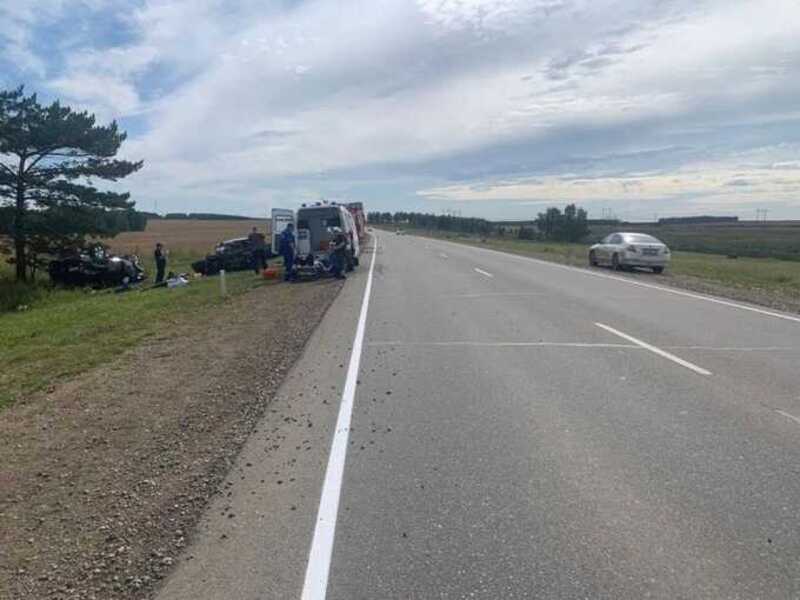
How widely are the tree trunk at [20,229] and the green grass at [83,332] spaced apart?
6268 mm

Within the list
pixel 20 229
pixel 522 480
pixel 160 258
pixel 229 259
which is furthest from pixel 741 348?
pixel 20 229

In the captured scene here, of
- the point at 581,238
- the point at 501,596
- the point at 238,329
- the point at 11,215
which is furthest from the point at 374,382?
the point at 581,238

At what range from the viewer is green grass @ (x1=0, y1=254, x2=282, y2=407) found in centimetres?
908

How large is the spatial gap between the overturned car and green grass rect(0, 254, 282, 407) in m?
4.99

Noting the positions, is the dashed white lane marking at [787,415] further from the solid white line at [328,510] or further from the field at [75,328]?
the field at [75,328]

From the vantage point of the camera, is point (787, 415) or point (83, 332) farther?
point (83, 332)

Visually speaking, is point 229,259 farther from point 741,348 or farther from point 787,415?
point 787,415

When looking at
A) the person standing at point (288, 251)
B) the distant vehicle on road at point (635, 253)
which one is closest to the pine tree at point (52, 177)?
the person standing at point (288, 251)

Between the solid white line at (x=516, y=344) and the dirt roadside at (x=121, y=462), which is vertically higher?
the solid white line at (x=516, y=344)

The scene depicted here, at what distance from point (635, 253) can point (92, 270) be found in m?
21.9

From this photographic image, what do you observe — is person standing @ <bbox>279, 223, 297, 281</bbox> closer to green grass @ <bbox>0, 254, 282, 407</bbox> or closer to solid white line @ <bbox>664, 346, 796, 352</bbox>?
green grass @ <bbox>0, 254, 282, 407</bbox>

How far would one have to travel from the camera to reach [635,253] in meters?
24.9

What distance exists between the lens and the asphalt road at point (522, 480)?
3475 millimetres

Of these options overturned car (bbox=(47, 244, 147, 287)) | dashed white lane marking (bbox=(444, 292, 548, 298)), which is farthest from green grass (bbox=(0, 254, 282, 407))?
dashed white lane marking (bbox=(444, 292, 548, 298))
